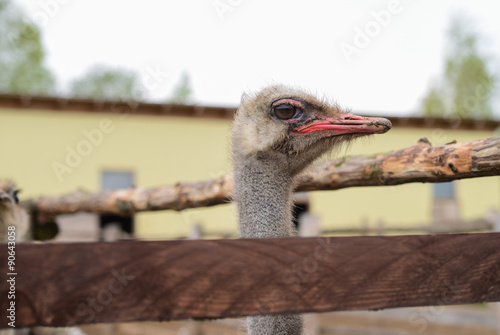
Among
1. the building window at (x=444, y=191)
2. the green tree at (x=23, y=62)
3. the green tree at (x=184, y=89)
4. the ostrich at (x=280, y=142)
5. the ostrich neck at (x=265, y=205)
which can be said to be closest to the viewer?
the ostrich neck at (x=265, y=205)

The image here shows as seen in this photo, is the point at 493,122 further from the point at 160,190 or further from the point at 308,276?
the point at 308,276

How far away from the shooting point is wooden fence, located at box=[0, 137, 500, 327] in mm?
949

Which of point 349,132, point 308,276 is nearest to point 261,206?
point 349,132

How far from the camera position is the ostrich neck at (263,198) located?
1.96 m

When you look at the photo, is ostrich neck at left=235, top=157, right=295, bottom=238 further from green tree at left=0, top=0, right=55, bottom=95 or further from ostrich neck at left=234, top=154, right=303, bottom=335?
green tree at left=0, top=0, right=55, bottom=95

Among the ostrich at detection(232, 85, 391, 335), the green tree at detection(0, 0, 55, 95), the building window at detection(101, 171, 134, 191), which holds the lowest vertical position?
the building window at detection(101, 171, 134, 191)

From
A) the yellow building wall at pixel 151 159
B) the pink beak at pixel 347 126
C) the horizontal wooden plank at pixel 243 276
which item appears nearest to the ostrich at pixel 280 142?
the pink beak at pixel 347 126

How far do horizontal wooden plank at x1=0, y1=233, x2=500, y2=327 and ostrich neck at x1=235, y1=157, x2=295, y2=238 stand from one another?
82 cm

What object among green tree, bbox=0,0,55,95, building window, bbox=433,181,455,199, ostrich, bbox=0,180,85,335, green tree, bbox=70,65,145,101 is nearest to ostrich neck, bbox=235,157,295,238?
ostrich, bbox=0,180,85,335

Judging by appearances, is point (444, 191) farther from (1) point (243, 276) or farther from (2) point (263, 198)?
(1) point (243, 276)

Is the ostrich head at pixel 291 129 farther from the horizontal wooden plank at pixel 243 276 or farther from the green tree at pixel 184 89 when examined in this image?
the green tree at pixel 184 89

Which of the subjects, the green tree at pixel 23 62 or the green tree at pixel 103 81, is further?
the green tree at pixel 103 81

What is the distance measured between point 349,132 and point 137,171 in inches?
438

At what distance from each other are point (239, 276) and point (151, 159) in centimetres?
1204
